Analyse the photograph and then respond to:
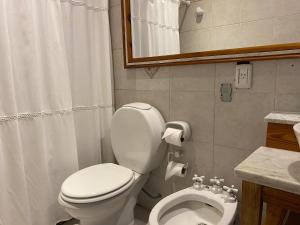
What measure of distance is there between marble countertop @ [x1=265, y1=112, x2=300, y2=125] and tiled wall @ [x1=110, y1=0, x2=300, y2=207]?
6 cm

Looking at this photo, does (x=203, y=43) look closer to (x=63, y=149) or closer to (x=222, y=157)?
(x=222, y=157)

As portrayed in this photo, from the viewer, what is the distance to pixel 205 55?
1227 millimetres

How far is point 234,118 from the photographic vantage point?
3.92ft

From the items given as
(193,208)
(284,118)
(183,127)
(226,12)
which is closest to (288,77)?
(284,118)

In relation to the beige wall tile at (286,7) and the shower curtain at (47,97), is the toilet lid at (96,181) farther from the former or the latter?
the beige wall tile at (286,7)

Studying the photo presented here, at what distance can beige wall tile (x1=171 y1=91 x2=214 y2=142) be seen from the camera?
1.28 meters

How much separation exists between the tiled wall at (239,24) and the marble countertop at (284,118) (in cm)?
33

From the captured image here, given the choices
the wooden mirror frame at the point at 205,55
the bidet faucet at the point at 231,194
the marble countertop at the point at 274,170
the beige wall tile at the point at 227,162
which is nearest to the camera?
the marble countertop at the point at 274,170

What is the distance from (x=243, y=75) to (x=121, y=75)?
90cm

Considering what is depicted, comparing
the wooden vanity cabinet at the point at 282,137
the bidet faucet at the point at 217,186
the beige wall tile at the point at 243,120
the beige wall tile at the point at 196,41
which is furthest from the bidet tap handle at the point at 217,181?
the beige wall tile at the point at 196,41

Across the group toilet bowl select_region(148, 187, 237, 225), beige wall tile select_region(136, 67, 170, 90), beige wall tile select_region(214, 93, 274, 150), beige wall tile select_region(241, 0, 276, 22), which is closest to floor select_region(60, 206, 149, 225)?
toilet bowl select_region(148, 187, 237, 225)

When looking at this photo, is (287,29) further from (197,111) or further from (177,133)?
(177,133)

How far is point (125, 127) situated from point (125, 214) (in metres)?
0.56

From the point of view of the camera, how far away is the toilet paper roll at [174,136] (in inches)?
51.3
